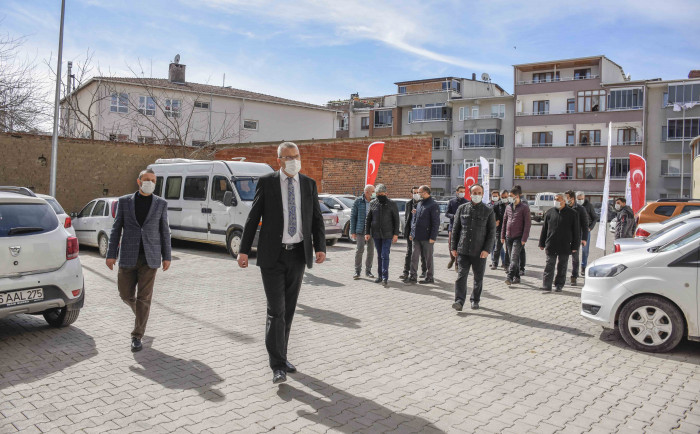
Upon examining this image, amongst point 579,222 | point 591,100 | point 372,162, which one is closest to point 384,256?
point 579,222

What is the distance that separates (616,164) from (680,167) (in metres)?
5.00

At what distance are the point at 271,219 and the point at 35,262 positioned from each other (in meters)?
3.14

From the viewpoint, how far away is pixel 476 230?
326 inches

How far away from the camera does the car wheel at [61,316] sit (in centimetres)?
685

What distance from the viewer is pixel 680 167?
4678cm

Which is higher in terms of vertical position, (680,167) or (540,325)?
(680,167)

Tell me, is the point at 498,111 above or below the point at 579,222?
above

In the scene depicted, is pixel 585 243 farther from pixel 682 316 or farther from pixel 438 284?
pixel 682 316

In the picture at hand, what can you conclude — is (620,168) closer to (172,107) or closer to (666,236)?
(172,107)

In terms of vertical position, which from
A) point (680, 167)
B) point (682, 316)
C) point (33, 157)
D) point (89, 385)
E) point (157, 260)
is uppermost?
point (680, 167)

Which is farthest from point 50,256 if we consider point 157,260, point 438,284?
point 438,284

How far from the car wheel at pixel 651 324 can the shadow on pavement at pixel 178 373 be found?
15.5ft

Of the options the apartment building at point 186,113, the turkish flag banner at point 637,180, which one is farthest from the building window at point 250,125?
the turkish flag banner at point 637,180

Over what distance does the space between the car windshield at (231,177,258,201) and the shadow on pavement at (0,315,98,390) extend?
7.32 meters
